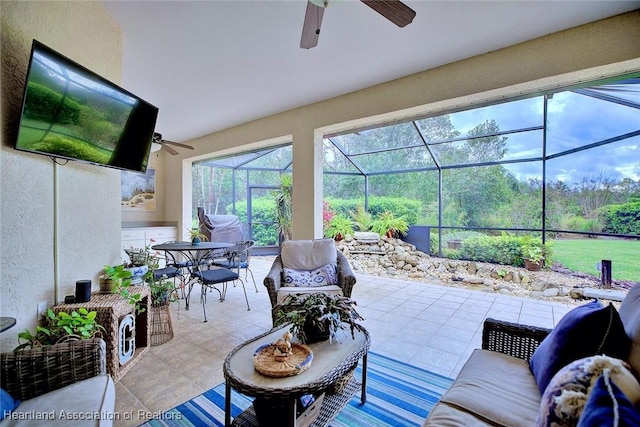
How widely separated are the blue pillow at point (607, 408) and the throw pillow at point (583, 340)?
468 mm

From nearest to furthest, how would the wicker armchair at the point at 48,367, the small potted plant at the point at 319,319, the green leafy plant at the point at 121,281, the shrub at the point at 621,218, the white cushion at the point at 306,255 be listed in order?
the wicker armchair at the point at 48,367 < the small potted plant at the point at 319,319 < the green leafy plant at the point at 121,281 < the white cushion at the point at 306,255 < the shrub at the point at 621,218

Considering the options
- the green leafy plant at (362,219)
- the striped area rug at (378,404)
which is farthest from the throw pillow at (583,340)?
the green leafy plant at (362,219)

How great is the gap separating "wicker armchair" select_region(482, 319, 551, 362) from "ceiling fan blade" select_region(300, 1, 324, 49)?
216cm

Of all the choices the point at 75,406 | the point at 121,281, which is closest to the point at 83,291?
the point at 121,281

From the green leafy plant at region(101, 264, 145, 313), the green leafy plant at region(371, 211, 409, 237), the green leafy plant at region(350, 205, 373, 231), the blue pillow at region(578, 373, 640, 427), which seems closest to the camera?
the blue pillow at region(578, 373, 640, 427)

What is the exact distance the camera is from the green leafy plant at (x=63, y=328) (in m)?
1.61

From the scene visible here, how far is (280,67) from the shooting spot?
316cm

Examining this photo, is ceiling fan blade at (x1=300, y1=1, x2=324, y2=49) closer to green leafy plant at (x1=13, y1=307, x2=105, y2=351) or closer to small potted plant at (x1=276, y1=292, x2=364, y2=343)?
small potted plant at (x1=276, y1=292, x2=364, y2=343)

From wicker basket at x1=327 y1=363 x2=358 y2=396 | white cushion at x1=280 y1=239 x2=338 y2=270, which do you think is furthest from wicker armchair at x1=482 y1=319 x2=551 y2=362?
white cushion at x1=280 y1=239 x2=338 y2=270

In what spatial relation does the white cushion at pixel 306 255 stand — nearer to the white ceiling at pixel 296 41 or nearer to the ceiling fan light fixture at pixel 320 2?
the white ceiling at pixel 296 41

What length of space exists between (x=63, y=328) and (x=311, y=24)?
2.38 metres

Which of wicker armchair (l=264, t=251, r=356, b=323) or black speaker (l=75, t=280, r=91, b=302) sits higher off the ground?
black speaker (l=75, t=280, r=91, b=302)

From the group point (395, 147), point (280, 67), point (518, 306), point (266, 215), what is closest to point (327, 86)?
point (280, 67)

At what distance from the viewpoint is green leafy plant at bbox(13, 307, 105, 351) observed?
5.27 feet
